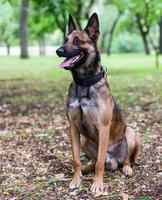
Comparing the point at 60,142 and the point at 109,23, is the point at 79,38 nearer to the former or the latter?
the point at 60,142

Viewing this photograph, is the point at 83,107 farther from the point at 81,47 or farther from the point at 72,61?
the point at 81,47

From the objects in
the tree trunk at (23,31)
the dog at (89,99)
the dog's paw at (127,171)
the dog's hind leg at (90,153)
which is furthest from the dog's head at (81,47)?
the tree trunk at (23,31)

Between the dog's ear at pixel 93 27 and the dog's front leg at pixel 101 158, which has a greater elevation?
the dog's ear at pixel 93 27

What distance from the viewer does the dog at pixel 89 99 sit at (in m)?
5.40

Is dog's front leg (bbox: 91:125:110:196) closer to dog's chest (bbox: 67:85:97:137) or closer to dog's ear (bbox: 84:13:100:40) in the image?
dog's chest (bbox: 67:85:97:137)

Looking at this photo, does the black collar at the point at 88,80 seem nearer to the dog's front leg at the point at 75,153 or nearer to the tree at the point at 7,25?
the dog's front leg at the point at 75,153

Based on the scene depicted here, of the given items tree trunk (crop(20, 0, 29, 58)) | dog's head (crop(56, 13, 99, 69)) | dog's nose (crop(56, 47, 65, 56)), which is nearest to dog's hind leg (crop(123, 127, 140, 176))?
dog's head (crop(56, 13, 99, 69))

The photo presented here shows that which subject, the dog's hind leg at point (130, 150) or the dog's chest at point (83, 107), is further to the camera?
the dog's hind leg at point (130, 150)

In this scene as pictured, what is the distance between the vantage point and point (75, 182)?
582 cm

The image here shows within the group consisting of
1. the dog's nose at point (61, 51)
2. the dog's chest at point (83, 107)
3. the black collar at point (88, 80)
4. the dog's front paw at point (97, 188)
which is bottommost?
the dog's front paw at point (97, 188)

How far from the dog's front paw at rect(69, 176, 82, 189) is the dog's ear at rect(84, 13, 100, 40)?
1646mm

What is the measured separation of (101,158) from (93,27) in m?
1.48

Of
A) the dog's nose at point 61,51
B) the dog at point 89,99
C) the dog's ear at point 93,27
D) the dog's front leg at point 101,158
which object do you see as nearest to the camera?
the dog's nose at point 61,51

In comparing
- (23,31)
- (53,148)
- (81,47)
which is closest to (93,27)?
(81,47)
